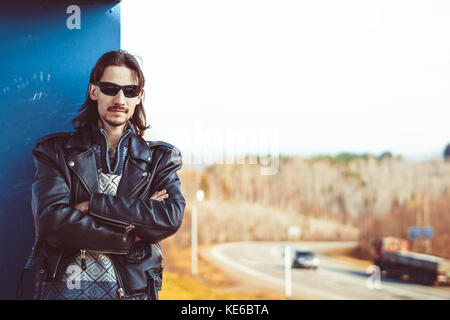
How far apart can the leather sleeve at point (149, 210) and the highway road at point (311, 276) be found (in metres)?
14.1

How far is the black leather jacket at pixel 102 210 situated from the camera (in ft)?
7.99

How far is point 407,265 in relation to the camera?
26.2 meters

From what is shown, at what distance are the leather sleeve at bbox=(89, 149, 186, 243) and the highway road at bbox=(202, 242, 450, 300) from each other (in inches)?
557

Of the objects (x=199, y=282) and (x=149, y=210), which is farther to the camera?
(x=199, y=282)

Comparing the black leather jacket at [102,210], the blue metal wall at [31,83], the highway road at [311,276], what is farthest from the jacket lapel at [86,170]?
the highway road at [311,276]

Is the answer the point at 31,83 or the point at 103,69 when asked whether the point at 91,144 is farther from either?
the point at 31,83

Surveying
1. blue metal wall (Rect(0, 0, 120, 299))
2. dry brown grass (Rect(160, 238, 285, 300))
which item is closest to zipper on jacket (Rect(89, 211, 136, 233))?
blue metal wall (Rect(0, 0, 120, 299))

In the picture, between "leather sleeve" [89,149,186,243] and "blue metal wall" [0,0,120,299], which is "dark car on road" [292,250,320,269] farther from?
"leather sleeve" [89,149,186,243]

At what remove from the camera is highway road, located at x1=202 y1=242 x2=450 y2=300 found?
25.7 m

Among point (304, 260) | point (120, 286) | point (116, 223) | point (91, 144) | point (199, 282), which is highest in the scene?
point (91, 144)

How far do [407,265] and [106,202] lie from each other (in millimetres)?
26202

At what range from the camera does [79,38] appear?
3.46m

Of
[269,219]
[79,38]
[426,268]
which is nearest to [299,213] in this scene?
[269,219]

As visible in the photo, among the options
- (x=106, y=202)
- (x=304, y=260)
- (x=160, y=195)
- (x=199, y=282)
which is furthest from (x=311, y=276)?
(x=106, y=202)
